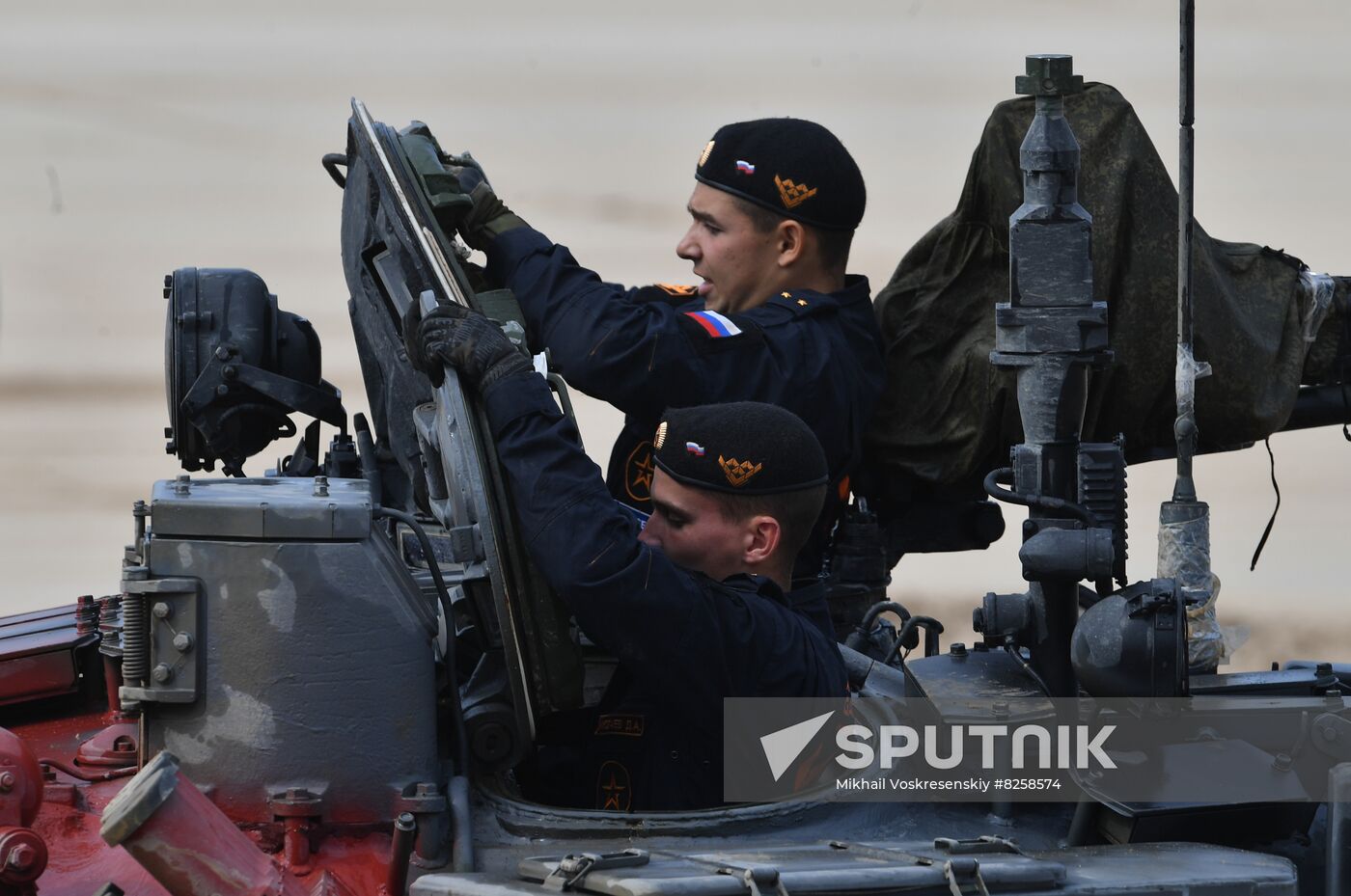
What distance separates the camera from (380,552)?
3.44 metres

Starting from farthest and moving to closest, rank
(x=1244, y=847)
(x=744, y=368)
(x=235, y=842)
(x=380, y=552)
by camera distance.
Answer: (x=744, y=368) < (x=1244, y=847) < (x=380, y=552) < (x=235, y=842)

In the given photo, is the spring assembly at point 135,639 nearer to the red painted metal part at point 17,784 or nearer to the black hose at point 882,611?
the red painted metal part at point 17,784

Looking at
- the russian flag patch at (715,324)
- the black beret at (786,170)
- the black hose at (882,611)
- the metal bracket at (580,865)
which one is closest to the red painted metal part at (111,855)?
the metal bracket at (580,865)

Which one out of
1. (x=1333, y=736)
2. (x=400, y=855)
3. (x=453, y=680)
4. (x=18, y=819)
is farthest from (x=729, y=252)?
(x=18, y=819)

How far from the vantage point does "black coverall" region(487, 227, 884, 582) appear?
413 centimetres

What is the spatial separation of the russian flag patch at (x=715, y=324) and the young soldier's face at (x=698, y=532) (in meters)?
0.56

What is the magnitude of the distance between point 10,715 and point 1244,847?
2438 millimetres

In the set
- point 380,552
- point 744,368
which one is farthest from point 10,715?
point 744,368

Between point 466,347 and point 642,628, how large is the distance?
593 mm

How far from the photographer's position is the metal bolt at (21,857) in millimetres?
3145

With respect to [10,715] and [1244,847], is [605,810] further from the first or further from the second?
[10,715]

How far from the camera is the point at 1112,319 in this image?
15.4 ft

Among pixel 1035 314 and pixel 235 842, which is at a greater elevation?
pixel 1035 314
